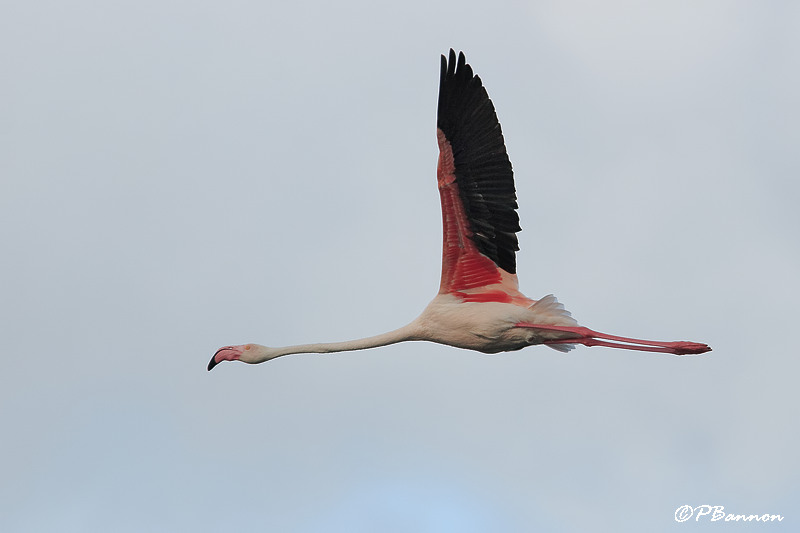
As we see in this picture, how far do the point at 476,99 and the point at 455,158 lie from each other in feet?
2.58

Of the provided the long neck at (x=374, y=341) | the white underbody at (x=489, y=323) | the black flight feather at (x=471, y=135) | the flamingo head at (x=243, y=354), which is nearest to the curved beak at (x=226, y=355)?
the flamingo head at (x=243, y=354)

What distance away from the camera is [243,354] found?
21.1 metres

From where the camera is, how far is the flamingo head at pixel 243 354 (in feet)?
69.2

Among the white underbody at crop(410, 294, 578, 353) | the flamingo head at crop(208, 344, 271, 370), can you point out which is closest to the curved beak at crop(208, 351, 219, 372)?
the flamingo head at crop(208, 344, 271, 370)

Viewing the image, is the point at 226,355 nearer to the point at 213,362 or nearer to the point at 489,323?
the point at 213,362

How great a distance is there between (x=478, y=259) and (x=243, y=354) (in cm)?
347

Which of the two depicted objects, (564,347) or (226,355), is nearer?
(564,347)

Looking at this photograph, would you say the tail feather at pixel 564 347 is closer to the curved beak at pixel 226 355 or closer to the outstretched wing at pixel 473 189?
the outstretched wing at pixel 473 189

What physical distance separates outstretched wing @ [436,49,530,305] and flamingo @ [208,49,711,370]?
13mm

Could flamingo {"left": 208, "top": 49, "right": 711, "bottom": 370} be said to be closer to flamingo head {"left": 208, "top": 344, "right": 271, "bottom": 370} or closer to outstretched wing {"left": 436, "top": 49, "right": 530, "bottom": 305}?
outstretched wing {"left": 436, "top": 49, "right": 530, "bottom": 305}

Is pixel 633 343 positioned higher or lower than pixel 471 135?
lower

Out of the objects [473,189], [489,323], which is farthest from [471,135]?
[489,323]

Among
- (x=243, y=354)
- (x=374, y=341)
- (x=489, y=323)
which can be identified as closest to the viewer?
(x=489, y=323)

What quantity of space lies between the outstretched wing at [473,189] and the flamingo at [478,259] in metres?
0.01
